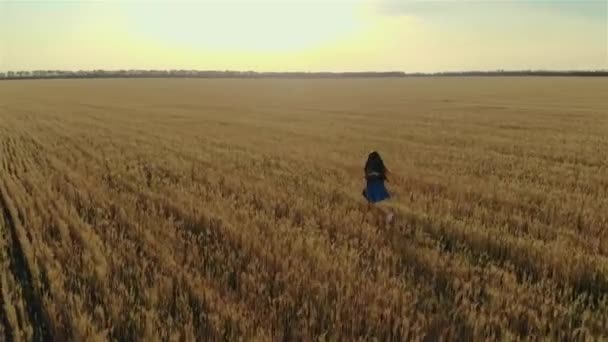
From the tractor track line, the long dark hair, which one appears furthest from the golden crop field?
the long dark hair

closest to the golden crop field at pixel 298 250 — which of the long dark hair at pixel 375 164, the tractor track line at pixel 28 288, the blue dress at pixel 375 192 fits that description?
the tractor track line at pixel 28 288

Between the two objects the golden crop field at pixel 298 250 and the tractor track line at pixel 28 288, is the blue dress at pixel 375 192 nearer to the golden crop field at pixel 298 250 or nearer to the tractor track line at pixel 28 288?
the golden crop field at pixel 298 250

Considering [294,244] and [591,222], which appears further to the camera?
[591,222]

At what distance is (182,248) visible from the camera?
6.47 meters

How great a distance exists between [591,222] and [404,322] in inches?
185

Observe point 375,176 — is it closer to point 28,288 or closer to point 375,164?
point 375,164

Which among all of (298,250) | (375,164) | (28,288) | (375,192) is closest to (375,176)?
(375,164)

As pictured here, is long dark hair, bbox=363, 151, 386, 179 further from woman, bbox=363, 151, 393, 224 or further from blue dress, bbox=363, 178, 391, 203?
blue dress, bbox=363, 178, 391, 203

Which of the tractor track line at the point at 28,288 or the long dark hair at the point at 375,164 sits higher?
the long dark hair at the point at 375,164

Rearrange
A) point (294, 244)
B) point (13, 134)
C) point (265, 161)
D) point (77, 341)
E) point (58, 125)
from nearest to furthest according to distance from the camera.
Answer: point (77, 341) < point (294, 244) < point (265, 161) < point (13, 134) < point (58, 125)

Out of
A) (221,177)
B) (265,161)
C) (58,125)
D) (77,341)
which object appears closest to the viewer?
(77,341)

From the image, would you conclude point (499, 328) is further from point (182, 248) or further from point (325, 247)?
point (182, 248)

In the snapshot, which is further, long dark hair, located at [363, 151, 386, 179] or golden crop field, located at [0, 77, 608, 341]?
long dark hair, located at [363, 151, 386, 179]

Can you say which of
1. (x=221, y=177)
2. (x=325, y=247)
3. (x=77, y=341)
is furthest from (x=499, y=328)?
(x=221, y=177)
